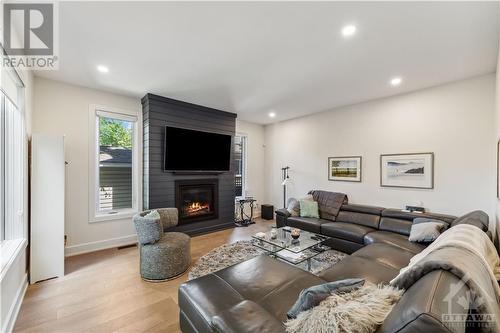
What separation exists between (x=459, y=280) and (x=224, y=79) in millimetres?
3298

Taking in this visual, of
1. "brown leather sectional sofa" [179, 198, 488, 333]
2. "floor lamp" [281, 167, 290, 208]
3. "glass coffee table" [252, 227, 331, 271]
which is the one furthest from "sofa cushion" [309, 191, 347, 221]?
"glass coffee table" [252, 227, 331, 271]

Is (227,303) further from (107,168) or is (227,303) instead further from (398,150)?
(398,150)

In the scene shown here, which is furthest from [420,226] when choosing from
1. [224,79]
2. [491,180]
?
[224,79]

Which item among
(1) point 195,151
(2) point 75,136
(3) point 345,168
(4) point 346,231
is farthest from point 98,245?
(3) point 345,168

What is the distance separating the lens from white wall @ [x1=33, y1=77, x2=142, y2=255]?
3348 millimetres

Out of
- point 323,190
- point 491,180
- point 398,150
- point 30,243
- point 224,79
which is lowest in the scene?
point 30,243

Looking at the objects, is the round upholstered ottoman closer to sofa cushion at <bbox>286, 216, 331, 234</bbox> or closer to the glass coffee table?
the glass coffee table

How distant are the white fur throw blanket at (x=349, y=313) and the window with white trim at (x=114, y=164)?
3.92 metres

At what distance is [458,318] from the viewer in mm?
798

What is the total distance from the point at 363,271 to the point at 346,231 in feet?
5.10

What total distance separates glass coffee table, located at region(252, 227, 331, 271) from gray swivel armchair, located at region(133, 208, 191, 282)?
1.04 metres

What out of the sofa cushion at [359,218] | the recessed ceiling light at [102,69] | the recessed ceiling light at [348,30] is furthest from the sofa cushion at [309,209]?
the recessed ceiling light at [102,69]

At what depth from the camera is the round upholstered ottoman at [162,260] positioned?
270 centimetres

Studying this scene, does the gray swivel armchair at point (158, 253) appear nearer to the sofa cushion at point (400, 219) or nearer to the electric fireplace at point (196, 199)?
the electric fireplace at point (196, 199)
